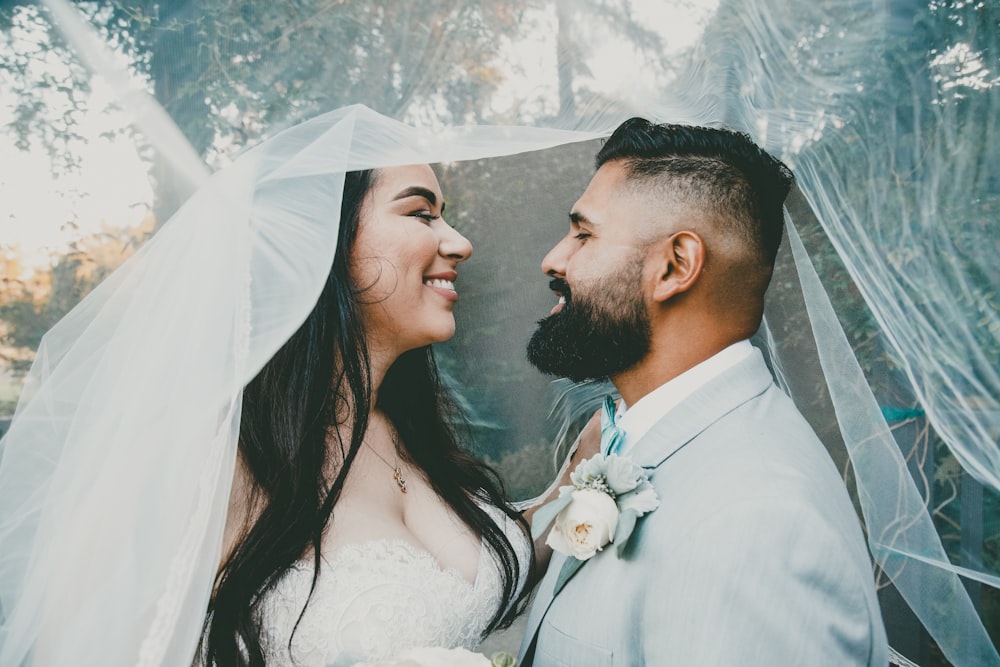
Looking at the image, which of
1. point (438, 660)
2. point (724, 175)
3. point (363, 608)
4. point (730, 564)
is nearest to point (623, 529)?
point (730, 564)

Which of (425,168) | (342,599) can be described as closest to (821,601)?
(342,599)

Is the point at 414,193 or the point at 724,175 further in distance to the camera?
the point at 414,193

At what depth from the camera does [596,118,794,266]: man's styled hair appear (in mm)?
1839

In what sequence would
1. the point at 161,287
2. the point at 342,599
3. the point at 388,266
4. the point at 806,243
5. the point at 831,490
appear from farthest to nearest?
the point at 388,266
the point at 806,243
the point at 342,599
the point at 161,287
the point at 831,490

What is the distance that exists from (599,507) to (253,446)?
1.12 meters

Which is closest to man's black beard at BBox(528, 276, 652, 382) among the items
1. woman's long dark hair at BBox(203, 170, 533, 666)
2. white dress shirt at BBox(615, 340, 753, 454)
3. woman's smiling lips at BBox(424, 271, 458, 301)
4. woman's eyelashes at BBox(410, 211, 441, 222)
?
white dress shirt at BBox(615, 340, 753, 454)

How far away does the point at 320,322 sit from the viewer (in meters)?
2.13

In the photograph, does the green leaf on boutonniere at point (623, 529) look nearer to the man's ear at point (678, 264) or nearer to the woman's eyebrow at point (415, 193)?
the man's ear at point (678, 264)

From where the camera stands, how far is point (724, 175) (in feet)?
6.08

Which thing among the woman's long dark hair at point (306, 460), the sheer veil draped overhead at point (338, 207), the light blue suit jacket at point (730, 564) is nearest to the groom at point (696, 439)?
the light blue suit jacket at point (730, 564)

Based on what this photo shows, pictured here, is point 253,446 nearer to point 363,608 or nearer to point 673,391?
point 363,608

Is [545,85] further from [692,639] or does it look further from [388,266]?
[692,639]

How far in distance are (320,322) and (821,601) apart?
1.60 meters

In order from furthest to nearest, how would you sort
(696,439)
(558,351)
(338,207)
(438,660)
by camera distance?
(558,351)
(338,207)
(696,439)
(438,660)
